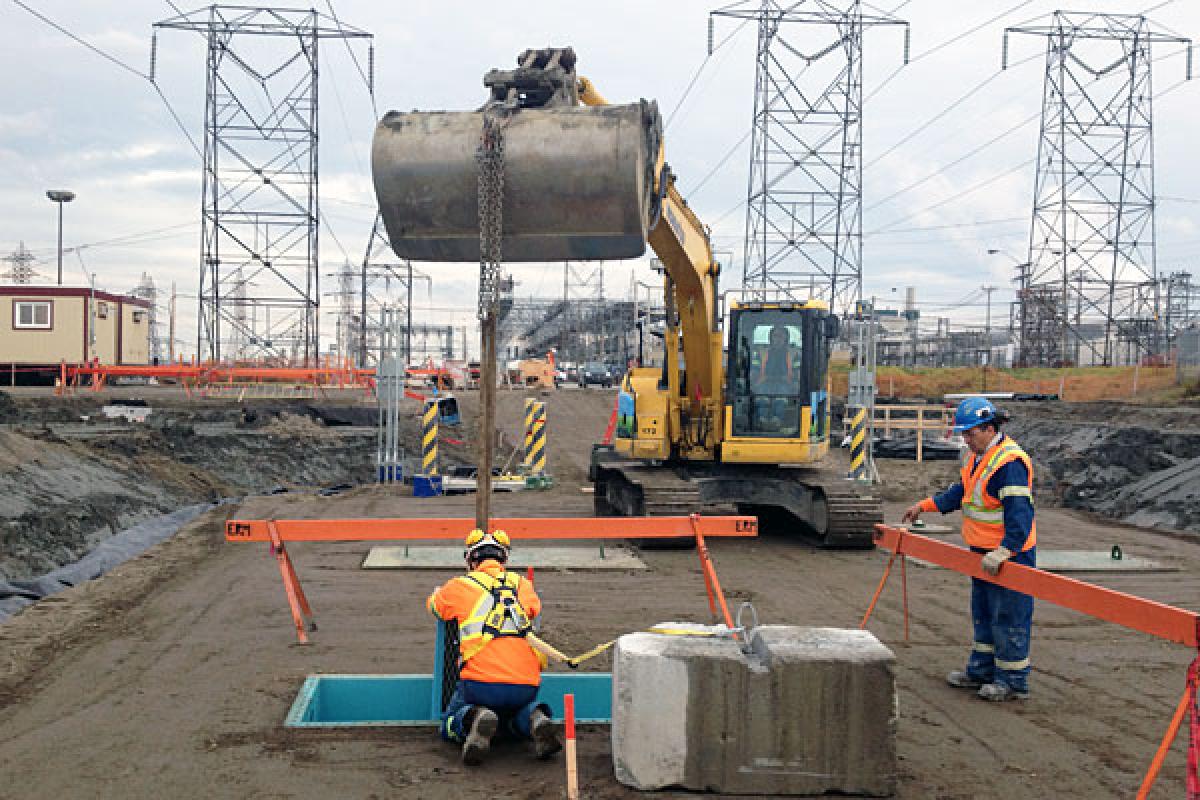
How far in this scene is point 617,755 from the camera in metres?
5.06

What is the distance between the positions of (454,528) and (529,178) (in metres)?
2.95

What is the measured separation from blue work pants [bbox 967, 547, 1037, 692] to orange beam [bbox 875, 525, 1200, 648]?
0.17m

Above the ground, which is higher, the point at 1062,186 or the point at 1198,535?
the point at 1062,186

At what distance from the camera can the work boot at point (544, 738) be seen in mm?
5434

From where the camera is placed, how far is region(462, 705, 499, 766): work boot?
5352mm

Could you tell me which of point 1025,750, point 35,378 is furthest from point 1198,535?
point 35,378

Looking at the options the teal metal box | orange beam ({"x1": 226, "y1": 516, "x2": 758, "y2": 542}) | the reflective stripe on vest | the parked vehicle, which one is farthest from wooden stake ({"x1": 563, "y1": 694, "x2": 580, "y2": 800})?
the parked vehicle

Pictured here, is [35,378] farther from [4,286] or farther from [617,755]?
[617,755]

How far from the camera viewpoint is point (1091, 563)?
12.2 m

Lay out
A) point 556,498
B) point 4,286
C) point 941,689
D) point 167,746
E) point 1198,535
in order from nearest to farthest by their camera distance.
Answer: point 167,746, point 941,689, point 1198,535, point 556,498, point 4,286

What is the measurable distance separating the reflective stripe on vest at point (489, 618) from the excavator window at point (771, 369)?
8.08 meters

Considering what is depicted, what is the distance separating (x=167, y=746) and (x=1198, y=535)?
14.9 meters

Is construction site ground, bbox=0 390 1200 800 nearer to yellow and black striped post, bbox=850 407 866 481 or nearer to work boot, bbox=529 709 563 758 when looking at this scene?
work boot, bbox=529 709 563 758

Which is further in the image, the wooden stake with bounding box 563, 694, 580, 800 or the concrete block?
the concrete block
